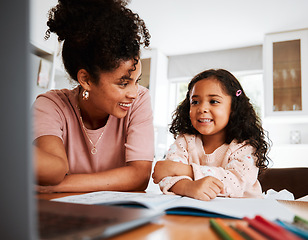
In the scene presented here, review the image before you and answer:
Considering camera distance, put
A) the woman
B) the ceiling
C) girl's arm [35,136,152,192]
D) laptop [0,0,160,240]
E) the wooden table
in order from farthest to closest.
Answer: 1. the ceiling
2. the woman
3. girl's arm [35,136,152,192]
4. the wooden table
5. laptop [0,0,160,240]

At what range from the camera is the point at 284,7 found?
3.20 m

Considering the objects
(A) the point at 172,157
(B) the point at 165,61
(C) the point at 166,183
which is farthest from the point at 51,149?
(B) the point at 165,61

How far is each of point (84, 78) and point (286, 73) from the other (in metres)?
3.40

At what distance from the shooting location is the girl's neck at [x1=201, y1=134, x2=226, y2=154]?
125cm

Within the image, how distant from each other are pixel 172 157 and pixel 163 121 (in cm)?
356

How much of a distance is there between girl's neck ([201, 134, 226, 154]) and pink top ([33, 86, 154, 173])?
28cm

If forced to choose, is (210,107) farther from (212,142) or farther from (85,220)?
(85,220)

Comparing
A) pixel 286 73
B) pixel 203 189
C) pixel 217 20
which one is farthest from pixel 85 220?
pixel 286 73

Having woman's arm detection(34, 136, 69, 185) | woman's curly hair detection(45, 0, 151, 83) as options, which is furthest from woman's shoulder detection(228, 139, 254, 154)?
woman's arm detection(34, 136, 69, 185)

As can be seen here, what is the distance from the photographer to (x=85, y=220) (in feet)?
1.11

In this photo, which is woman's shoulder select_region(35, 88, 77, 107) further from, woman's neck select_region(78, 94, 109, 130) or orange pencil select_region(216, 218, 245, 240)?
orange pencil select_region(216, 218, 245, 240)

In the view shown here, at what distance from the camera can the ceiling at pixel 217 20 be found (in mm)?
3193

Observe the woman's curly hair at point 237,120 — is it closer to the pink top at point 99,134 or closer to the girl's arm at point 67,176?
the pink top at point 99,134

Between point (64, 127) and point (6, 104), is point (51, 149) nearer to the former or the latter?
point (64, 127)
